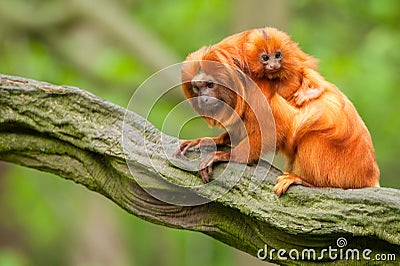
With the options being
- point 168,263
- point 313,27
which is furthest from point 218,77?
point 168,263

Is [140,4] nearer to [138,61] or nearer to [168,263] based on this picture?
[138,61]

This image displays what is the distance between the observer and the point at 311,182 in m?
3.18

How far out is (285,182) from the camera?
2.99 metres

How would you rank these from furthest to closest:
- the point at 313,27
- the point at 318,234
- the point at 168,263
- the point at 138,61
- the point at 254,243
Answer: the point at 168,263 < the point at 313,27 < the point at 138,61 < the point at 254,243 < the point at 318,234

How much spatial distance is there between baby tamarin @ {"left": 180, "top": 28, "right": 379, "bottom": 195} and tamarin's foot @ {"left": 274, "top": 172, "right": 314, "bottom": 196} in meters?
0.07

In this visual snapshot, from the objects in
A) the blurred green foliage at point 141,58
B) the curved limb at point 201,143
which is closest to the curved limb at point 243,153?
the curved limb at point 201,143

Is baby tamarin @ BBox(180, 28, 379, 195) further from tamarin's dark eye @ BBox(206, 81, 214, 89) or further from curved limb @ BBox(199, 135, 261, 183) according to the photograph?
tamarin's dark eye @ BBox(206, 81, 214, 89)

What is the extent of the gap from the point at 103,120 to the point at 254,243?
83 centimetres

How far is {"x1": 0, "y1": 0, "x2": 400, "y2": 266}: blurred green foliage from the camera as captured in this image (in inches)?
296

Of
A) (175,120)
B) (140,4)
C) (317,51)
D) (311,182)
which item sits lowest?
(311,182)

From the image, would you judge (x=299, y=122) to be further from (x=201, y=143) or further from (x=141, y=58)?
(x=141, y=58)

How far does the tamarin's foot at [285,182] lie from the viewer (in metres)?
2.97

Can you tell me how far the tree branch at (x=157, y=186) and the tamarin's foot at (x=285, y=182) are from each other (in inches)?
0.9

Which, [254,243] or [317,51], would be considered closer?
[254,243]
